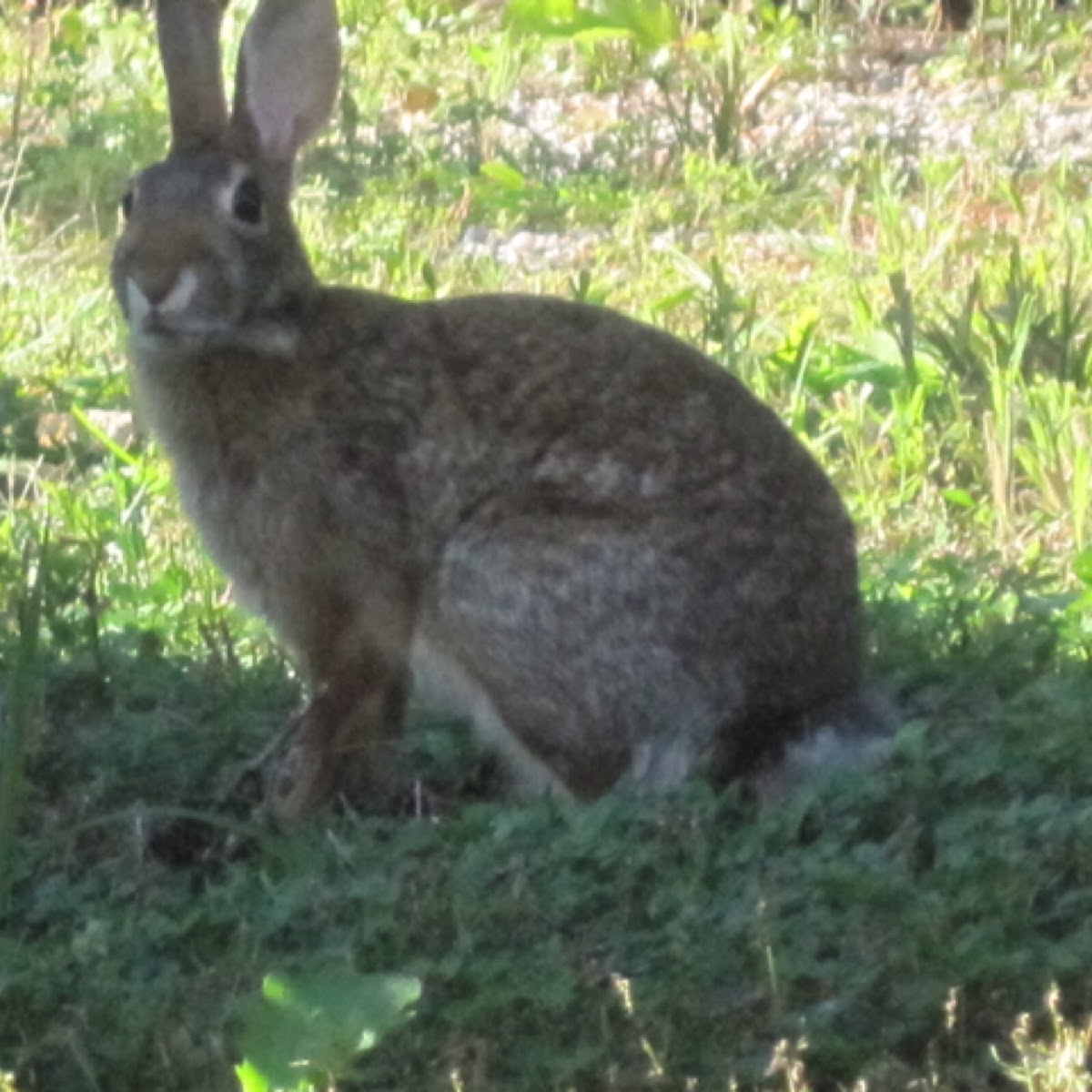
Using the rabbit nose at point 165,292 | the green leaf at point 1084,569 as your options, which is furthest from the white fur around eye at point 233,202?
the green leaf at point 1084,569

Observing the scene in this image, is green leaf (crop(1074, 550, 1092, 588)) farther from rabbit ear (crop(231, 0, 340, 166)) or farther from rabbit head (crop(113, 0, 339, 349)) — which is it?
rabbit ear (crop(231, 0, 340, 166))

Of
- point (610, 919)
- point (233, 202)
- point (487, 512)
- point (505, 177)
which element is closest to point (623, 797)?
point (610, 919)

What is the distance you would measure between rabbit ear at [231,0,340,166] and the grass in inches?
36.4

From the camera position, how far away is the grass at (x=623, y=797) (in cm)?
312

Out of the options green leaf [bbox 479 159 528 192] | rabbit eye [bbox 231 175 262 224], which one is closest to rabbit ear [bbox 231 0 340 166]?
rabbit eye [bbox 231 175 262 224]

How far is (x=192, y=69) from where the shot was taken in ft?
15.9

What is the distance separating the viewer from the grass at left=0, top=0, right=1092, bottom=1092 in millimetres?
3115

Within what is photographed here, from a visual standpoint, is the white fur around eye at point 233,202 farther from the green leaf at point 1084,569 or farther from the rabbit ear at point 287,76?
the green leaf at point 1084,569

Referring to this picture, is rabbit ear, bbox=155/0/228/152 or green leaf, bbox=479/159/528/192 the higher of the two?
rabbit ear, bbox=155/0/228/152

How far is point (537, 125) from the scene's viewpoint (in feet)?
28.5

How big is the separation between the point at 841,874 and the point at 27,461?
2.96 meters

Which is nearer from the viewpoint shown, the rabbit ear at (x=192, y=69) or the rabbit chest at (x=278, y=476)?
the rabbit chest at (x=278, y=476)

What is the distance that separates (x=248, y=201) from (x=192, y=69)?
43cm

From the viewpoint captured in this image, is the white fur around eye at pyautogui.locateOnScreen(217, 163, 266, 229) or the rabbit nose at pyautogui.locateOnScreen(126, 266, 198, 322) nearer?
the rabbit nose at pyautogui.locateOnScreen(126, 266, 198, 322)
